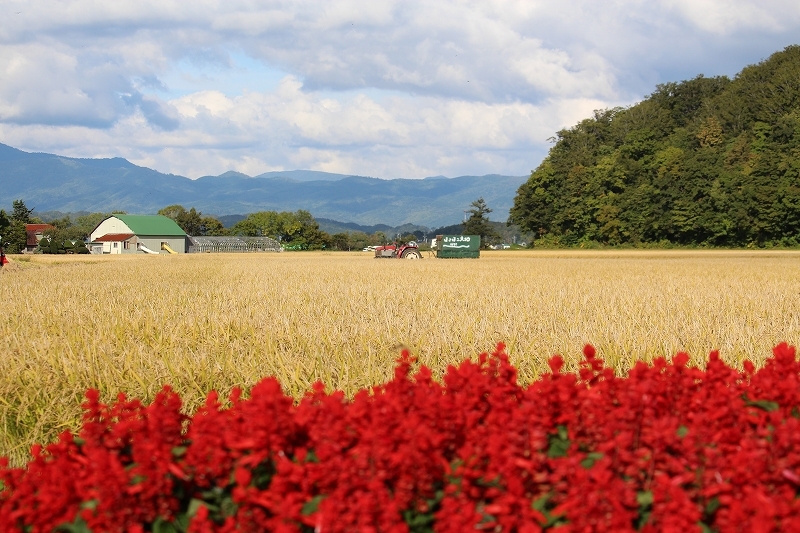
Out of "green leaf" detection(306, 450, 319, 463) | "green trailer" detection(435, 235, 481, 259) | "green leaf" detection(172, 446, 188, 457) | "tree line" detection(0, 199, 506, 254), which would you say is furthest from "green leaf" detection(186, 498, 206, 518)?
"tree line" detection(0, 199, 506, 254)

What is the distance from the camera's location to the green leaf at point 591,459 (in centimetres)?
280

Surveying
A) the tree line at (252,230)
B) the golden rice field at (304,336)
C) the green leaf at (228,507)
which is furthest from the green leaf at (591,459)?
the tree line at (252,230)

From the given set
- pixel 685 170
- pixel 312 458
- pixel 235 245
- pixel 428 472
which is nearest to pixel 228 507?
pixel 312 458

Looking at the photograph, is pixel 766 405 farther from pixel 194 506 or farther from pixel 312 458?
pixel 194 506

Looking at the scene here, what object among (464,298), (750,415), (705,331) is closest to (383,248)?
(464,298)

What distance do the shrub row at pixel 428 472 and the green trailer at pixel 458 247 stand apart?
44.9m

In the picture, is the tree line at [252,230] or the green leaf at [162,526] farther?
the tree line at [252,230]

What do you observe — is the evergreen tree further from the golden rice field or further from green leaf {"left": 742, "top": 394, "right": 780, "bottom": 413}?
green leaf {"left": 742, "top": 394, "right": 780, "bottom": 413}

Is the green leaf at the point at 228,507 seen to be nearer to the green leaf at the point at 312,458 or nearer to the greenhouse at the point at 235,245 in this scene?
the green leaf at the point at 312,458

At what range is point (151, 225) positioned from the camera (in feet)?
403

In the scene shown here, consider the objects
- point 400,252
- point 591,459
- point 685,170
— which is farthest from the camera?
point 685,170

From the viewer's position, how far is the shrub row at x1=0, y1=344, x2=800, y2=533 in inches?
96.9

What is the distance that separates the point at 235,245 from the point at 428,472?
103839 millimetres

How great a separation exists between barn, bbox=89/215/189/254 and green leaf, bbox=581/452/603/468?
10927 centimetres
